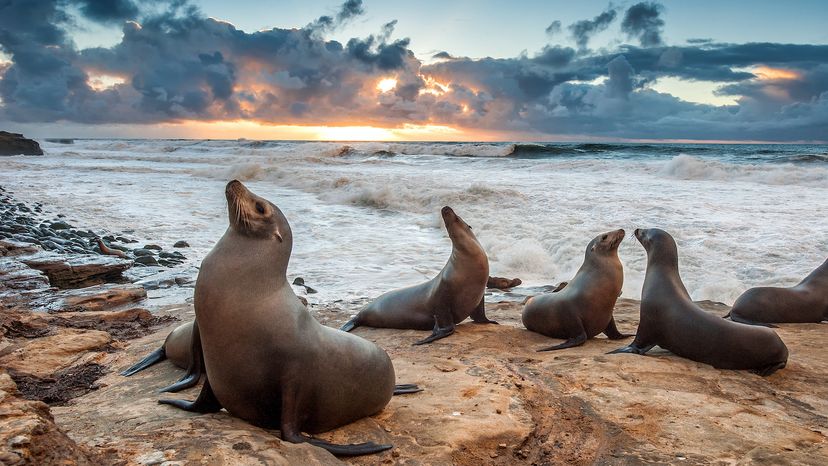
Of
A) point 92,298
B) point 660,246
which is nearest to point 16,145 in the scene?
point 92,298

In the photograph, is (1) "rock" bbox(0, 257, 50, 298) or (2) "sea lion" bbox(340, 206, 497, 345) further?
(1) "rock" bbox(0, 257, 50, 298)

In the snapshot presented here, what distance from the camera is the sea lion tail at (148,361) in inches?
196

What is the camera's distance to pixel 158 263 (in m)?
10.3

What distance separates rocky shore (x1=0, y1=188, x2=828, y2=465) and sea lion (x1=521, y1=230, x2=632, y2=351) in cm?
20

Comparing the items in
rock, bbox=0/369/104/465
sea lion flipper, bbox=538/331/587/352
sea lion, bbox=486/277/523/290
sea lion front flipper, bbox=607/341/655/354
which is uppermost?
rock, bbox=0/369/104/465

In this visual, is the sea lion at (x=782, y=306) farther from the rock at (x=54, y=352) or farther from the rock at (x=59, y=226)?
the rock at (x=59, y=226)

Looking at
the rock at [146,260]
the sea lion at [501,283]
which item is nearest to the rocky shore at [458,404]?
the sea lion at [501,283]

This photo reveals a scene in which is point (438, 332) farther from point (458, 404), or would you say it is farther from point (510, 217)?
point (510, 217)

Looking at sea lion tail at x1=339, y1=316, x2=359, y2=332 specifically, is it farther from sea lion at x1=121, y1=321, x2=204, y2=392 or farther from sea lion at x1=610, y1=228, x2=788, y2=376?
sea lion at x1=610, y1=228, x2=788, y2=376

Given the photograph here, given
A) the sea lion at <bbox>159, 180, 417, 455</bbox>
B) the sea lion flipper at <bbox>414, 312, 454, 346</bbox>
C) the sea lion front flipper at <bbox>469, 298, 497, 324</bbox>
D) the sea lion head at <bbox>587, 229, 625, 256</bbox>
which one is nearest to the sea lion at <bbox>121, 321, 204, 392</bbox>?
the sea lion at <bbox>159, 180, 417, 455</bbox>

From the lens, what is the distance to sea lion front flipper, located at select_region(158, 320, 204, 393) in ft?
13.7

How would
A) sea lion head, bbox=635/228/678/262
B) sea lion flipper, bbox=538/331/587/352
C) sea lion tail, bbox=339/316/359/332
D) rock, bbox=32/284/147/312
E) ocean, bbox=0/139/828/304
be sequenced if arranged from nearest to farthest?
1. sea lion flipper, bbox=538/331/587/352
2. sea lion head, bbox=635/228/678/262
3. rock, bbox=32/284/147/312
4. sea lion tail, bbox=339/316/359/332
5. ocean, bbox=0/139/828/304

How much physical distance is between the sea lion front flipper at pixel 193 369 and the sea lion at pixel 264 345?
563 mm

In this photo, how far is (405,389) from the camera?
4.40 m
